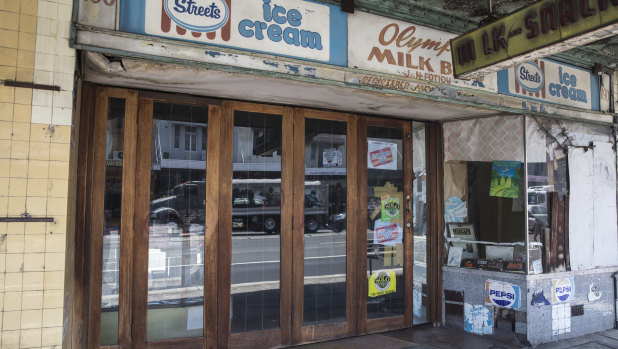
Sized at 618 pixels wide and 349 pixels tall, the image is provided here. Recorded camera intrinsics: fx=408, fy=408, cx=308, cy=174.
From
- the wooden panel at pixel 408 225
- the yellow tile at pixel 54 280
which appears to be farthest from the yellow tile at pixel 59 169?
the wooden panel at pixel 408 225

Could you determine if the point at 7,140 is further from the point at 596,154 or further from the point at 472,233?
→ the point at 596,154

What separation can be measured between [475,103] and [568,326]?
3176mm

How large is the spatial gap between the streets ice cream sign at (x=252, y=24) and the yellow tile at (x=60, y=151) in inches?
41.0

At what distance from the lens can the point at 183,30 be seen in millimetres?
3375

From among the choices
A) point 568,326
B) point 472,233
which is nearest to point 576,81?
point 472,233

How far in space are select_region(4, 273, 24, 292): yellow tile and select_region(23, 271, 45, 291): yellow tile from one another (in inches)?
1.1

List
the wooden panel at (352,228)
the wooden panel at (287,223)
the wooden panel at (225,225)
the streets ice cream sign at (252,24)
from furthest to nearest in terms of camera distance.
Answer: the wooden panel at (352,228)
the wooden panel at (287,223)
the wooden panel at (225,225)
the streets ice cream sign at (252,24)

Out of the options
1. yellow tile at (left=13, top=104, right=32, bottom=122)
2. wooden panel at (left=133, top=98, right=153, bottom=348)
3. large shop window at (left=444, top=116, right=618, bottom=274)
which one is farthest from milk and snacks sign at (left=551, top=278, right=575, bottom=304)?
yellow tile at (left=13, top=104, right=32, bottom=122)

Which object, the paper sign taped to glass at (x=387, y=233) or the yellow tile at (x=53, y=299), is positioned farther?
the paper sign taped to glass at (x=387, y=233)

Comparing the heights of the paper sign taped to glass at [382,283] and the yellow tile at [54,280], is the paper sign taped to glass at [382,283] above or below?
below

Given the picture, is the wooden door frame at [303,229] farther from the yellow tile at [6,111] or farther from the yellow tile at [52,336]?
the yellow tile at [6,111]

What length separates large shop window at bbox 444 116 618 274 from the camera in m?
5.16

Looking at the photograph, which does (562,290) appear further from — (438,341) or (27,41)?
(27,41)

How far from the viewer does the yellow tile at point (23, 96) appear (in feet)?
8.90
